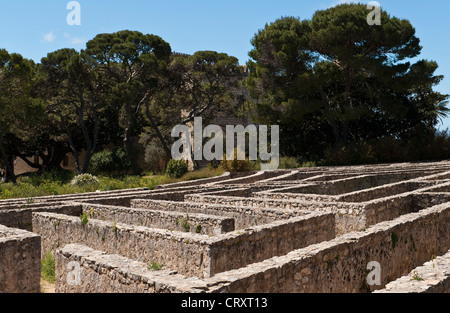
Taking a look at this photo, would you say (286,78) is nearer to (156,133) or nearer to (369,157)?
(369,157)

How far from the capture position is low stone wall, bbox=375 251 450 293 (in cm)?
506

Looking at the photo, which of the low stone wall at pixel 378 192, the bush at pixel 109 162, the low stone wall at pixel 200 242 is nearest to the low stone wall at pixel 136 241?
the low stone wall at pixel 200 242

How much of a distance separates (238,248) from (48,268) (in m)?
4.73

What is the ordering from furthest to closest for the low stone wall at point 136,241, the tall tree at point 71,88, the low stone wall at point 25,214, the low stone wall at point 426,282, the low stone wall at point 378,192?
the tall tree at point 71,88
the low stone wall at point 378,192
the low stone wall at point 25,214
the low stone wall at point 136,241
the low stone wall at point 426,282

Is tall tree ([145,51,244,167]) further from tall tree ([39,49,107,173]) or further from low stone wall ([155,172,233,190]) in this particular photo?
low stone wall ([155,172,233,190])

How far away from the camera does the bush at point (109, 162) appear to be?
36.4 meters

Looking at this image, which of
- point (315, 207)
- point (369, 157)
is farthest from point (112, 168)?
point (315, 207)

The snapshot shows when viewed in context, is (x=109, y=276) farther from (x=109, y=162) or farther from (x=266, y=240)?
(x=109, y=162)

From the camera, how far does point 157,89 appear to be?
37.5 metres

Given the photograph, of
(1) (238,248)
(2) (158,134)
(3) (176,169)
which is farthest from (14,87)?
(1) (238,248)

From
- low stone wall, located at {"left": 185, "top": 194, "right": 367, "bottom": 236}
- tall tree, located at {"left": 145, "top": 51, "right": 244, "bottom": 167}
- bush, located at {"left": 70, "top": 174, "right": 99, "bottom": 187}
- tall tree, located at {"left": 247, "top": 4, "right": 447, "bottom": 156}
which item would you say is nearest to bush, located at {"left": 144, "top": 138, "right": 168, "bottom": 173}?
tall tree, located at {"left": 145, "top": 51, "right": 244, "bottom": 167}

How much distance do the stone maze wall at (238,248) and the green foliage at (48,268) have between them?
33 centimetres

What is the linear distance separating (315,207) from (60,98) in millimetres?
28683

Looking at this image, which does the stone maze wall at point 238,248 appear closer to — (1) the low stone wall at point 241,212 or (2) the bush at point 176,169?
(1) the low stone wall at point 241,212
